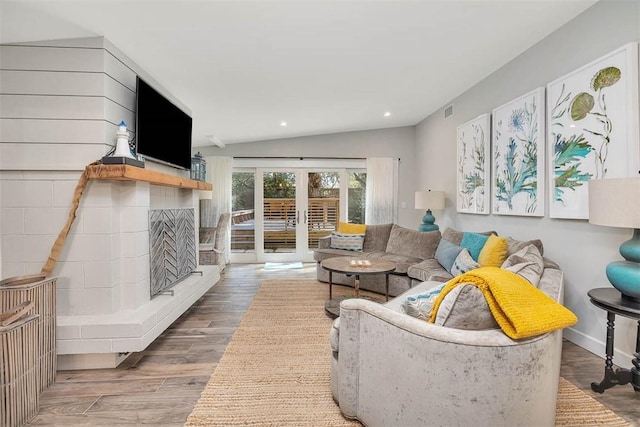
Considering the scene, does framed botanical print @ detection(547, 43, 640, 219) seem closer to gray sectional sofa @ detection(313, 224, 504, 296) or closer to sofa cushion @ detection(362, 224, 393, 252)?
gray sectional sofa @ detection(313, 224, 504, 296)

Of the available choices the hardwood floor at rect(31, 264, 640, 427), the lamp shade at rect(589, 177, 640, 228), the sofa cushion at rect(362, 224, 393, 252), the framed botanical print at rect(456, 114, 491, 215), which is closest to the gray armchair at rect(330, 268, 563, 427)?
the lamp shade at rect(589, 177, 640, 228)

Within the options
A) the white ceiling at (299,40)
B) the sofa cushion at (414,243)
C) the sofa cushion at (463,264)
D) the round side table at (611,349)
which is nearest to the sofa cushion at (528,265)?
the round side table at (611,349)

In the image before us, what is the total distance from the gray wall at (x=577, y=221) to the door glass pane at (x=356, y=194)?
9.06 feet

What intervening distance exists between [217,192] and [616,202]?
561 centimetres

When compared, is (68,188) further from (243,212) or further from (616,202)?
(243,212)

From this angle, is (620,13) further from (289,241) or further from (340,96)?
→ (289,241)

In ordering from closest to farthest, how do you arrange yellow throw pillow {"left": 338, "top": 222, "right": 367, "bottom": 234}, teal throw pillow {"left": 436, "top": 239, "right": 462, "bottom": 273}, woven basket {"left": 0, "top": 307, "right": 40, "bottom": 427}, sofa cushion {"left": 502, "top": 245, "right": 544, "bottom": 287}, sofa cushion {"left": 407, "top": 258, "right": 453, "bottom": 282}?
woven basket {"left": 0, "top": 307, "right": 40, "bottom": 427} → sofa cushion {"left": 502, "top": 245, "right": 544, "bottom": 287} → sofa cushion {"left": 407, "top": 258, "right": 453, "bottom": 282} → teal throw pillow {"left": 436, "top": 239, "right": 462, "bottom": 273} → yellow throw pillow {"left": 338, "top": 222, "right": 367, "bottom": 234}

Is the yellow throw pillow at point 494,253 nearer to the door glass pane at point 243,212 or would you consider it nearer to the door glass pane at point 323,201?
the door glass pane at point 323,201

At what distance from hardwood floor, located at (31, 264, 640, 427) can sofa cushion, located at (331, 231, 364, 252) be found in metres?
2.17

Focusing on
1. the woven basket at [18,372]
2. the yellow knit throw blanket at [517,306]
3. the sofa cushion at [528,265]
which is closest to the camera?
the yellow knit throw blanket at [517,306]

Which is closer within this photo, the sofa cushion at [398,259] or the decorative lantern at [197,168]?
the sofa cushion at [398,259]

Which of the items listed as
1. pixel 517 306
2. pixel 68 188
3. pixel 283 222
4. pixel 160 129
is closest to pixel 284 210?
A: pixel 283 222

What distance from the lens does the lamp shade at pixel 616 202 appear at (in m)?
1.64

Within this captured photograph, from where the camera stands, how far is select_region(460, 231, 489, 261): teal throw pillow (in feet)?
10.3
